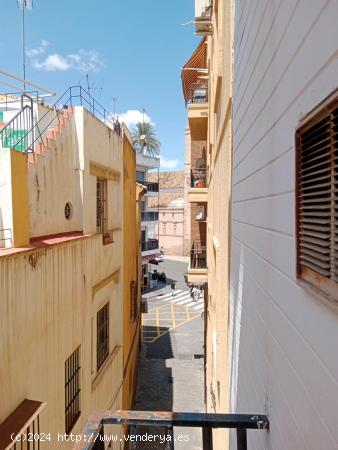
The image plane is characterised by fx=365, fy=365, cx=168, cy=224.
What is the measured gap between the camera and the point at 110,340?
29.1ft

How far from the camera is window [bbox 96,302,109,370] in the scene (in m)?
7.97

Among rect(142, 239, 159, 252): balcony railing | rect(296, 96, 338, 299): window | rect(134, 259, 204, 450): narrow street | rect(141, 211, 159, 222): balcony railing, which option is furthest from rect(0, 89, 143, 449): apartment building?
rect(141, 211, 159, 222): balcony railing

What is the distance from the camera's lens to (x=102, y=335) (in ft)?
27.4

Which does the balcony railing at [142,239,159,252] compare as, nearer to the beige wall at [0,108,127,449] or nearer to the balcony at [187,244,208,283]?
the balcony at [187,244,208,283]

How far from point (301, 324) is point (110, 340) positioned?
775 cm

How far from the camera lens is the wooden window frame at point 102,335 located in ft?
25.9

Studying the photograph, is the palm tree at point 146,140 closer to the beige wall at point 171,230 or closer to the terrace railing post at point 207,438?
the beige wall at point 171,230

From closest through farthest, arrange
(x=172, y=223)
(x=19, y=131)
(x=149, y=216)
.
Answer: (x=19, y=131) → (x=149, y=216) → (x=172, y=223)

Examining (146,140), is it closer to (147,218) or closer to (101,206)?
(147,218)

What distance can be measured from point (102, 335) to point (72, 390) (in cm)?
216

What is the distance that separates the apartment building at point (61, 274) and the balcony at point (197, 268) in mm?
3654

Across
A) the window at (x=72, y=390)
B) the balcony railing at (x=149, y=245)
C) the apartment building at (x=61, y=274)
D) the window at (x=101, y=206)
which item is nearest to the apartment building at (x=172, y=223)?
the balcony railing at (x=149, y=245)

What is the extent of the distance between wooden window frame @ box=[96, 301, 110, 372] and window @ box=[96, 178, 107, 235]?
180 cm

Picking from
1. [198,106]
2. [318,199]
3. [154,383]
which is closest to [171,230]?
[154,383]
